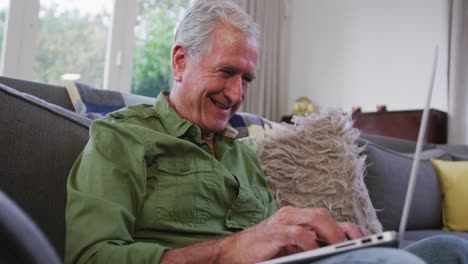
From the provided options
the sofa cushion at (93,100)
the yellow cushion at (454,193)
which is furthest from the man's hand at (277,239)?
the yellow cushion at (454,193)

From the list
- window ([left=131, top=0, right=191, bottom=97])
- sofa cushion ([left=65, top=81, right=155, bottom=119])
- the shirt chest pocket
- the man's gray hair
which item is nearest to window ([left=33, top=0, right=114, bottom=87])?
window ([left=131, top=0, right=191, bottom=97])

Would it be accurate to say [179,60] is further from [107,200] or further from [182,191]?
[107,200]

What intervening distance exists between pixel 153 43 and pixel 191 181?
2819 millimetres

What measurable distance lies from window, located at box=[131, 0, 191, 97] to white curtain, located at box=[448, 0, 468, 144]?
6.35ft

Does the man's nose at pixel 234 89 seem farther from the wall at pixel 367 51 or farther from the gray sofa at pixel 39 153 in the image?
the wall at pixel 367 51

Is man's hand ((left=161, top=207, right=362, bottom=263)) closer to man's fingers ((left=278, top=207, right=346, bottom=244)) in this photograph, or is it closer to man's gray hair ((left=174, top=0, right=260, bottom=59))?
man's fingers ((left=278, top=207, right=346, bottom=244))

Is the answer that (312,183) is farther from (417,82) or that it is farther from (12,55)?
(417,82)

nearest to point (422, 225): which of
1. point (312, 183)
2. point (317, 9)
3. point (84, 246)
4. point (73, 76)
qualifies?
point (312, 183)

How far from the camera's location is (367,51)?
13.0ft

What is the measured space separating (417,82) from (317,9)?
1179 mm

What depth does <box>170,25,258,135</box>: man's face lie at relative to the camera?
3.63ft

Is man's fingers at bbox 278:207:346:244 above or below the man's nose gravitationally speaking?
below

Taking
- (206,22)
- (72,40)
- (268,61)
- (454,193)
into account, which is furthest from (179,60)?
(268,61)

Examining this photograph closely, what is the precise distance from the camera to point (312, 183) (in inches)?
58.2
